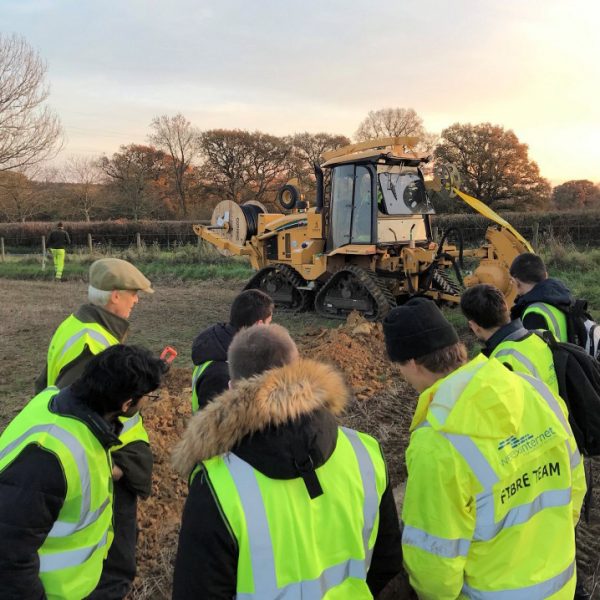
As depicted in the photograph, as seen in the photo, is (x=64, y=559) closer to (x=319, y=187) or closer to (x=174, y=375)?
(x=174, y=375)

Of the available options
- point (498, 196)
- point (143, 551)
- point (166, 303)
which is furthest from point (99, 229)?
point (143, 551)

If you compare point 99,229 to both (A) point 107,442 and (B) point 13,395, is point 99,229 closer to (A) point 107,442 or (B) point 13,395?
(B) point 13,395

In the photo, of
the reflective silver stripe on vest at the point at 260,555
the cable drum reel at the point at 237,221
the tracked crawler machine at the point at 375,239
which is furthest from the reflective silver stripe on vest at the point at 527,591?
the cable drum reel at the point at 237,221

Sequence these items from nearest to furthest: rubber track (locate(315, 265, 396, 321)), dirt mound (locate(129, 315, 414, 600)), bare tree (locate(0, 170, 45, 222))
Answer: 1. dirt mound (locate(129, 315, 414, 600))
2. rubber track (locate(315, 265, 396, 321))
3. bare tree (locate(0, 170, 45, 222))

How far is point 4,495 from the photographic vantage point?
1591 mm

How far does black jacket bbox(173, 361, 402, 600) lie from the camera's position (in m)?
1.33

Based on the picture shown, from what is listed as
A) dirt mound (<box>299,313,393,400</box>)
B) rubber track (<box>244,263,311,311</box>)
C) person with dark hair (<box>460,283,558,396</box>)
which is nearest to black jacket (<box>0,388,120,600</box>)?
person with dark hair (<box>460,283,558,396</box>)

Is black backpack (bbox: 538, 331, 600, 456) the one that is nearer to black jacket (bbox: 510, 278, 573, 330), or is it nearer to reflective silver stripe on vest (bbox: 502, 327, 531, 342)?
reflective silver stripe on vest (bbox: 502, 327, 531, 342)

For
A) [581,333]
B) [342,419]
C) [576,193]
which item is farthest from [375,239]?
[576,193]

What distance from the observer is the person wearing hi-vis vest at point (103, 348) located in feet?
7.57

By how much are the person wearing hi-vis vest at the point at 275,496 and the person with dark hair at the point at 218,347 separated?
1289 millimetres

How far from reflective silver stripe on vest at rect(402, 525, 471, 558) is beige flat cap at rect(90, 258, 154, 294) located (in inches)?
74.2

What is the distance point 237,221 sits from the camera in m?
12.4

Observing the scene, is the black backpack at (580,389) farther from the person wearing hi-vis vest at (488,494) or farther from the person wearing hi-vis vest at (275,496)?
the person wearing hi-vis vest at (275,496)
